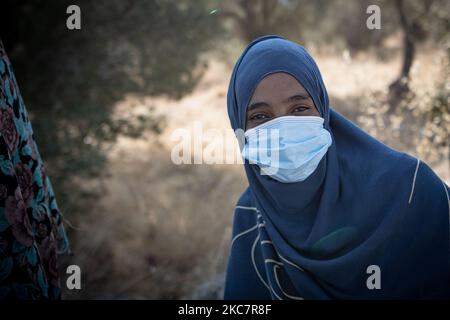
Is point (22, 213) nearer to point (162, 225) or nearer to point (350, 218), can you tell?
point (350, 218)

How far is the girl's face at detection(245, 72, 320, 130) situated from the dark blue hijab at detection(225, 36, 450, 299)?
0.03 m

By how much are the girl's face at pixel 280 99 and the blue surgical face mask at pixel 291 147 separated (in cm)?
4

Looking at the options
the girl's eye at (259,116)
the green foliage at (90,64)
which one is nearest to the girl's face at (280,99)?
the girl's eye at (259,116)

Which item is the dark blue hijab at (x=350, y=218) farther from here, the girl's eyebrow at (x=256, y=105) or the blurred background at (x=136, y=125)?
the blurred background at (x=136, y=125)

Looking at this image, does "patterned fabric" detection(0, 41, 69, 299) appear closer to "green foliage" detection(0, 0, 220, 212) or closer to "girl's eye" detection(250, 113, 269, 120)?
"girl's eye" detection(250, 113, 269, 120)

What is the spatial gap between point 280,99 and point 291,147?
21 centimetres

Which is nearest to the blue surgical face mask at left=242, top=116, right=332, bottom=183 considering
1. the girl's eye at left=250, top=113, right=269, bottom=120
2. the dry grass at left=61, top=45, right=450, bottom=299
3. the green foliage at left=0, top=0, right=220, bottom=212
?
the girl's eye at left=250, top=113, right=269, bottom=120

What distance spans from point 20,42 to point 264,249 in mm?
4045

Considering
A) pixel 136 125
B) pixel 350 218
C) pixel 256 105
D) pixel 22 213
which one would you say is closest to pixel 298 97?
pixel 256 105

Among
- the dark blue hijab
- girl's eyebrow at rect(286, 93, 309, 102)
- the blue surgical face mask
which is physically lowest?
the dark blue hijab

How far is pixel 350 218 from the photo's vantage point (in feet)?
6.15

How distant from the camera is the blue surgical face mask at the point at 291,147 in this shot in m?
1.81

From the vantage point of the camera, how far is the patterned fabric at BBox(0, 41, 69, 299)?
1.65 metres
